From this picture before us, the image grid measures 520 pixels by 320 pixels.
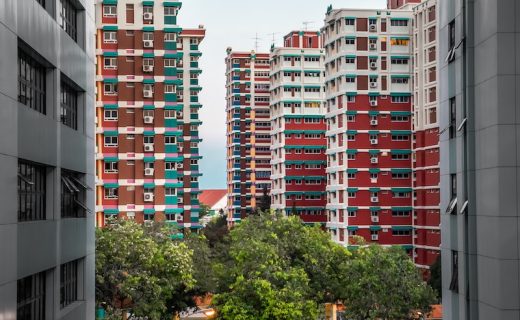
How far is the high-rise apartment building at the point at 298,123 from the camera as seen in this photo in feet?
331

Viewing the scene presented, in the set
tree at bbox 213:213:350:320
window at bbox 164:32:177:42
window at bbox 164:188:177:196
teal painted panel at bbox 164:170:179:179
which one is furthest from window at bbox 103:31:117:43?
tree at bbox 213:213:350:320

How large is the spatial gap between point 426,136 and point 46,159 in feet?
181

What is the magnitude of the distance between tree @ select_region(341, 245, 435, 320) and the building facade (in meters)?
26.4

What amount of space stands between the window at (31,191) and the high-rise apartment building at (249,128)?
99193mm

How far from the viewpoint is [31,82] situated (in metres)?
23.6

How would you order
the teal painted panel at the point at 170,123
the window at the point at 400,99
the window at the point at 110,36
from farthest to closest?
the window at the point at 400,99
the teal painted panel at the point at 170,123
the window at the point at 110,36

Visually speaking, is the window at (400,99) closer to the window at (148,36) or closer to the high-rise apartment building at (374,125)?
the high-rise apartment building at (374,125)

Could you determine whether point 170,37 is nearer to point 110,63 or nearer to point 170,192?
point 110,63

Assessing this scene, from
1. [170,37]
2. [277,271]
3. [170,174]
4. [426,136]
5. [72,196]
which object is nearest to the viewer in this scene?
[72,196]

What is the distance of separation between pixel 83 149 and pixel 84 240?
133 inches

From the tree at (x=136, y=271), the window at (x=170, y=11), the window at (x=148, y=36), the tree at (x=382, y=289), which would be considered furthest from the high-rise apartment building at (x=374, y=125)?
the tree at (x=136, y=271)

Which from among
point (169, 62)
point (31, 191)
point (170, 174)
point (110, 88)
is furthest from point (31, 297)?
point (169, 62)

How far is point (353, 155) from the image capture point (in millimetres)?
77312

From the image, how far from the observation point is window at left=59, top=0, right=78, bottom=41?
2823 centimetres
